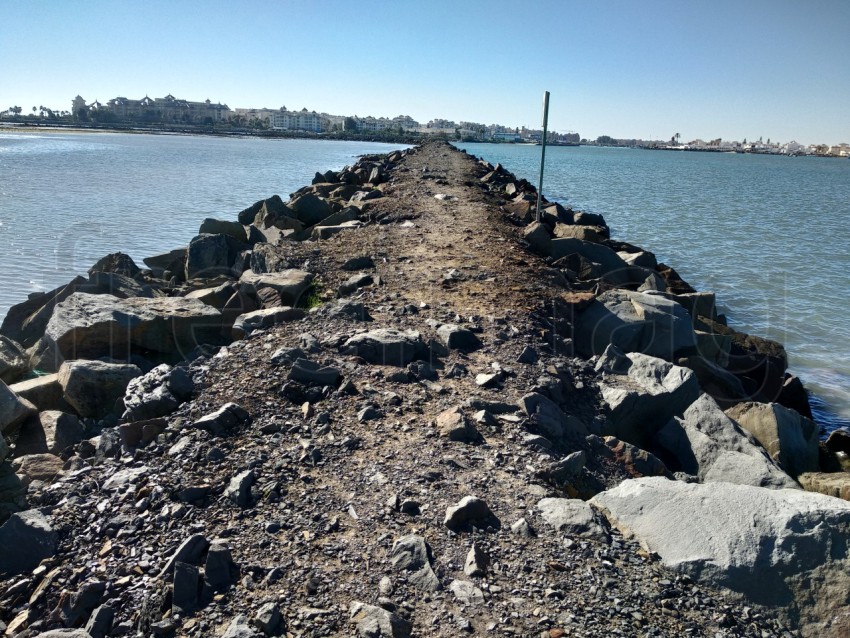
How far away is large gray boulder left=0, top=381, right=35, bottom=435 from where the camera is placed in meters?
4.90

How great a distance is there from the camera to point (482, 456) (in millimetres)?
4250

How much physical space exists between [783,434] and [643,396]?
50.6 inches

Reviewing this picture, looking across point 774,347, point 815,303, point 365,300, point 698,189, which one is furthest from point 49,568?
point 698,189

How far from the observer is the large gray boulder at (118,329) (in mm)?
6371

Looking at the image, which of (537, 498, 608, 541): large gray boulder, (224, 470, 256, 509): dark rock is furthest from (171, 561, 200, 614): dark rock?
(537, 498, 608, 541): large gray boulder

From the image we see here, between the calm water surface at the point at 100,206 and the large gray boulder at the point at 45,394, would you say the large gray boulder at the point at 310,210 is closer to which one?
the calm water surface at the point at 100,206

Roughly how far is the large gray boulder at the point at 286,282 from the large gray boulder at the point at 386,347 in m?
1.91

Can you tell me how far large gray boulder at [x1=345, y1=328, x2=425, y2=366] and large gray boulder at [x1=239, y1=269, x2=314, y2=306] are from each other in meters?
1.91

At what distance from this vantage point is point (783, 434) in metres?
5.58

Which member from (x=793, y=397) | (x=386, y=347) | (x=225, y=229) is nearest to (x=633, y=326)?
(x=793, y=397)

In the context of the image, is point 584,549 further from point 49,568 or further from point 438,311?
point 438,311

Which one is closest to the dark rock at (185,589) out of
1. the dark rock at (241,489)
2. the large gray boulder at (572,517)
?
the dark rock at (241,489)

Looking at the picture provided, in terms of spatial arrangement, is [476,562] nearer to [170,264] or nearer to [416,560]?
[416,560]

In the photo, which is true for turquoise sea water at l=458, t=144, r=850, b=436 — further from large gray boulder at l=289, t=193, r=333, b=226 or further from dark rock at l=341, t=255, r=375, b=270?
large gray boulder at l=289, t=193, r=333, b=226
